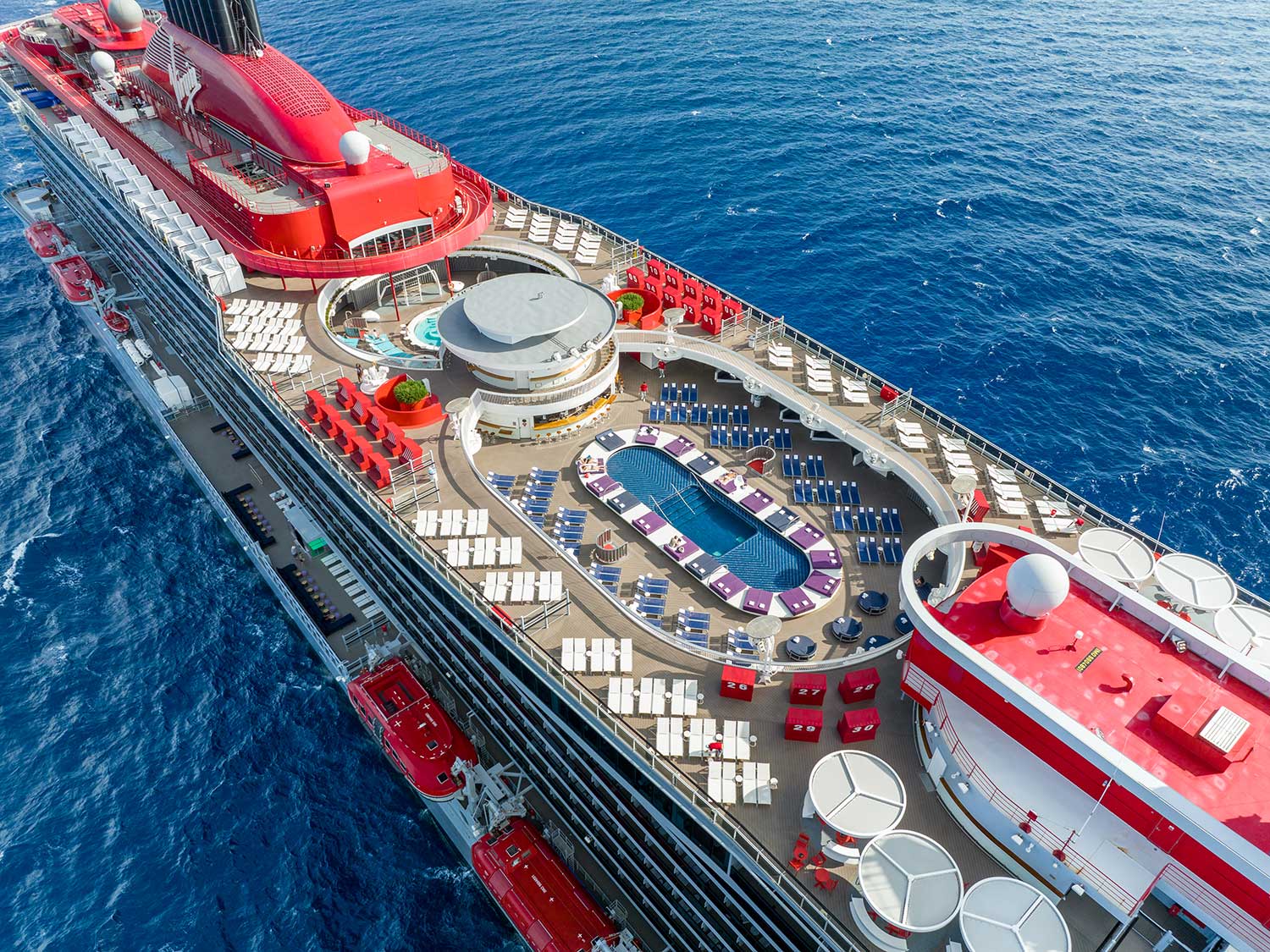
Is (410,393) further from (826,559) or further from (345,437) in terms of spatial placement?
(826,559)

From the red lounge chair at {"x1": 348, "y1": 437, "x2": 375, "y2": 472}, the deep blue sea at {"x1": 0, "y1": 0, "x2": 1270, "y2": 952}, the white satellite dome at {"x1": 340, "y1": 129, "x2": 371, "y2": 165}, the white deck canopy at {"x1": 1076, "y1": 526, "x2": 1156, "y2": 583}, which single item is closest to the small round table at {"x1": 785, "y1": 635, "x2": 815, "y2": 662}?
the white deck canopy at {"x1": 1076, "y1": 526, "x2": 1156, "y2": 583}

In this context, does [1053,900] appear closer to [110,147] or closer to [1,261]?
[110,147]

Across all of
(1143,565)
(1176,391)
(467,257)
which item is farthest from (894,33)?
(1143,565)

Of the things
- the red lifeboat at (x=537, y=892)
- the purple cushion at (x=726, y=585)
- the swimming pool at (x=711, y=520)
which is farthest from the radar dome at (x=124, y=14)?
the red lifeboat at (x=537, y=892)

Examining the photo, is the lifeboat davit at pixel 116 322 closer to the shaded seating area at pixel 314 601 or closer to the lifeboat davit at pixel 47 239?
the lifeboat davit at pixel 47 239

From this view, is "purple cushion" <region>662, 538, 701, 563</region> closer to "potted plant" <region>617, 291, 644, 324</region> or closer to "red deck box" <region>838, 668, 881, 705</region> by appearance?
"red deck box" <region>838, 668, 881, 705</region>

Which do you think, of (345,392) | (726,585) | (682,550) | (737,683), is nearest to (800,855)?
(737,683)
